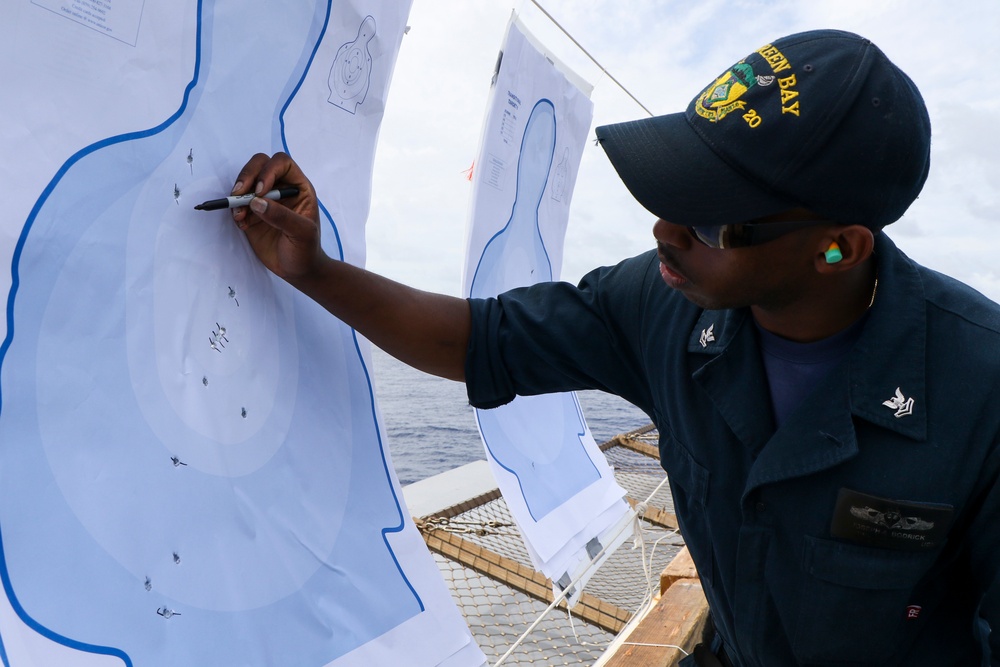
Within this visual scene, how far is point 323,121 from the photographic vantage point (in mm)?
1102

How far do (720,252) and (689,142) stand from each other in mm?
150

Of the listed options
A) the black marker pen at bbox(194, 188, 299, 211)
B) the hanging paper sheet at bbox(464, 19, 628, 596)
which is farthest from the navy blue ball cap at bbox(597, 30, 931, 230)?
the hanging paper sheet at bbox(464, 19, 628, 596)

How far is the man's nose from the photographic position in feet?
3.44

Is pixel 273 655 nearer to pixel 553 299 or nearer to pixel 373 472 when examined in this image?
pixel 373 472

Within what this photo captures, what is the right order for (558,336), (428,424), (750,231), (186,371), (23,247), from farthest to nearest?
(428,424), (558,336), (750,231), (186,371), (23,247)

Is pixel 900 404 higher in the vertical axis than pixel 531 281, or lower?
lower

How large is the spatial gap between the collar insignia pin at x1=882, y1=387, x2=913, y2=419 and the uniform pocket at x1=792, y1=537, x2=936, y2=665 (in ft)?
0.62

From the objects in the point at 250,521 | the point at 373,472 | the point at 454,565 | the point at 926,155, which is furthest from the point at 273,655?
the point at 454,565

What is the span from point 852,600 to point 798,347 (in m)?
0.36

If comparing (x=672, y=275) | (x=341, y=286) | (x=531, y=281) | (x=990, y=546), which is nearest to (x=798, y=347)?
(x=672, y=275)

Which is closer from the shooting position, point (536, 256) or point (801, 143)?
point (801, 143)

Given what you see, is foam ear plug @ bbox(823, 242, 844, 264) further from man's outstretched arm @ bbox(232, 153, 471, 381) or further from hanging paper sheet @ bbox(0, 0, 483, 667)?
hanging paper sheet @ bbox(0, 0, 483, 667)

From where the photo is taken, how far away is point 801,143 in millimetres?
951

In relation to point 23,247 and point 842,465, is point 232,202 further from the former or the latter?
point 842,465
